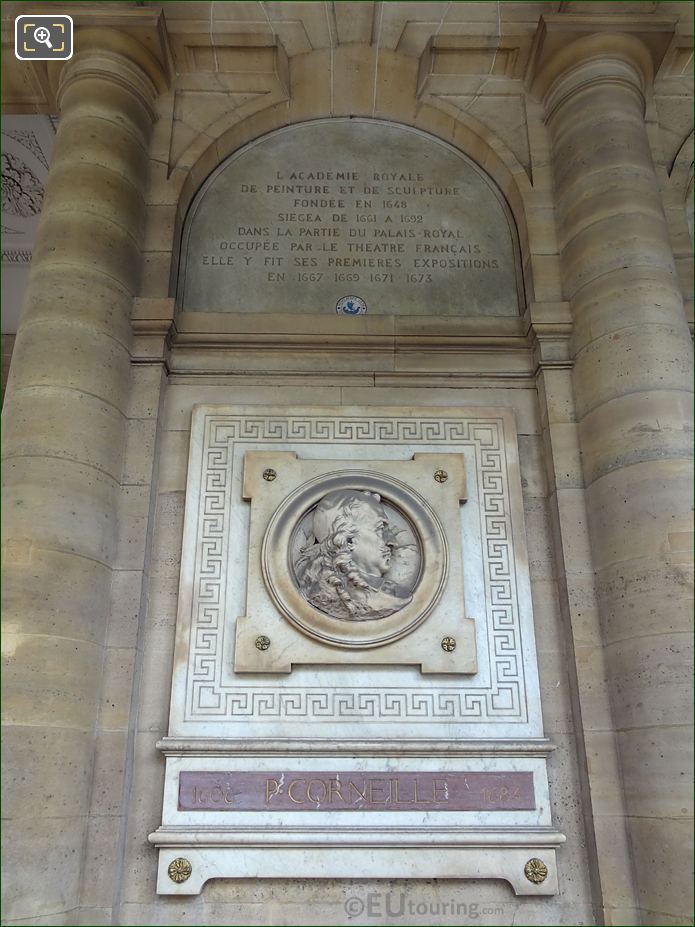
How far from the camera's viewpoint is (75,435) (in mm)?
4781

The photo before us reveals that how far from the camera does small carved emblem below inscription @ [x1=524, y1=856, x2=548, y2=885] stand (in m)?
4.25

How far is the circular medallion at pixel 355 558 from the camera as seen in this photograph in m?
4.72

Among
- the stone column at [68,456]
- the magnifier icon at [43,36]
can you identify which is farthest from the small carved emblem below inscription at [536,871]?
the magnifier icon at [43,36]

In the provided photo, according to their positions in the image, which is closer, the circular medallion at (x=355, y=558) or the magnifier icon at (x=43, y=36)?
the circular medallion at (x=355, y=558)

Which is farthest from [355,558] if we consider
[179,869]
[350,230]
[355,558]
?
[350,230]

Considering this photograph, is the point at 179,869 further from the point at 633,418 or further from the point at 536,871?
the point at 633,418

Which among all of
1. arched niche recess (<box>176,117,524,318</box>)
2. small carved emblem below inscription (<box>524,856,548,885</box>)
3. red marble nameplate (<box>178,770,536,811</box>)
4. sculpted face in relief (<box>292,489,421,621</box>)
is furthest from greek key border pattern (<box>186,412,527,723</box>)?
arched niche recess (<box>176,117,524,318</box>)

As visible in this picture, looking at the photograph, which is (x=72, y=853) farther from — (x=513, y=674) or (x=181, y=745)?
(x=513, y=674)

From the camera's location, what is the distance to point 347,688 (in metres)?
4.63

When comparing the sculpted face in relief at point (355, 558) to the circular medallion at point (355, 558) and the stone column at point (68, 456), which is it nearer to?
the circular medallion at point (355, 558)

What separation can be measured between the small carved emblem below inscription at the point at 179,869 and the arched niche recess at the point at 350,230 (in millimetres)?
3749

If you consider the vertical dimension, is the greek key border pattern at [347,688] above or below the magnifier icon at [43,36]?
below

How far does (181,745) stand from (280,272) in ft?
Result: 11.7

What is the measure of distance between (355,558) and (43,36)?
488cm
